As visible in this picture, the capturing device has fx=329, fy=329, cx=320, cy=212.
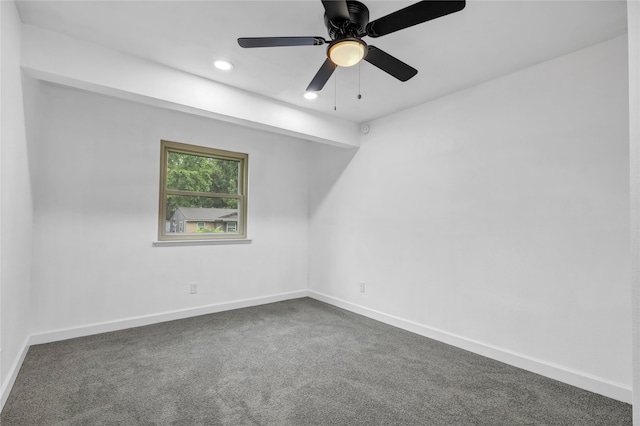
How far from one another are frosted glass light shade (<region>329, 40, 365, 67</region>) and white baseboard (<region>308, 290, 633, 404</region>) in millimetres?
2672

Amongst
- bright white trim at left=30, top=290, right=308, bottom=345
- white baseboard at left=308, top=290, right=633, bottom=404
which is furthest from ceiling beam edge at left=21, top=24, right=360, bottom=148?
white baseboard at left=308, top=290, right=633, bottom=404

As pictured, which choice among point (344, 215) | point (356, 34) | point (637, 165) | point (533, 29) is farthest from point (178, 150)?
point (637, 165)

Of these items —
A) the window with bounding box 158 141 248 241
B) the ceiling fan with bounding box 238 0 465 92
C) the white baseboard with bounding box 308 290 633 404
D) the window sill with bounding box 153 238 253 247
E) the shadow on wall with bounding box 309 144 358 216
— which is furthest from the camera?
the shadow on wall with bounding box 309 144 358 216

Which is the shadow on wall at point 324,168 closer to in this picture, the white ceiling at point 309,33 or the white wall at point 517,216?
the white wall at point 517,216

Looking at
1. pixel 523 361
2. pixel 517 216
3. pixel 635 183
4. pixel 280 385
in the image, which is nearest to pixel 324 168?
pixel 517 216

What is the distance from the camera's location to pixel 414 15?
1677 mm

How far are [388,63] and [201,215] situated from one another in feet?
9.87

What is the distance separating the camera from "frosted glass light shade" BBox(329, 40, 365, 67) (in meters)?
1.85

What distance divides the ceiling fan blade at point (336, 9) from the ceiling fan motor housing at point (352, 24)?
0.12m

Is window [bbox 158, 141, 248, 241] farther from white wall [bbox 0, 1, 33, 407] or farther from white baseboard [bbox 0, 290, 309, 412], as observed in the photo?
white wall [bbox 0, 1, 33, 407]

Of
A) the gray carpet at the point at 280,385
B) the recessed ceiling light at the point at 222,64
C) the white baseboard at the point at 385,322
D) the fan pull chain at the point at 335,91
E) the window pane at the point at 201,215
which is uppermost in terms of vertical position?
the recessed ceiling light at the point at 222,64

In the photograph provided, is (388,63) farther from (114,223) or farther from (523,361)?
(114,223)

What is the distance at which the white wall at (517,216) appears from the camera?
7.68ft

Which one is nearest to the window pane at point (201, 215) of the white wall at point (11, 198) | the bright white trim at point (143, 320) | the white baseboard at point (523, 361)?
the bright white trim at point (143, 320)
